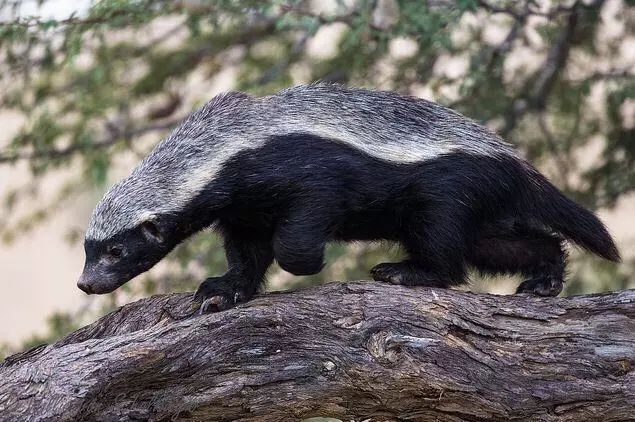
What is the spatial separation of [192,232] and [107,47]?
10.6 feet

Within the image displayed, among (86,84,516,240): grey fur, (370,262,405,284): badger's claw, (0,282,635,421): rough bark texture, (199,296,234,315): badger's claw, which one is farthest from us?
(370,262,405,284): badger's claw

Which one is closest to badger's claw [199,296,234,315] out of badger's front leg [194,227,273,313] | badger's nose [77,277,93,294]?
badger's front leg [194,227,273,313]

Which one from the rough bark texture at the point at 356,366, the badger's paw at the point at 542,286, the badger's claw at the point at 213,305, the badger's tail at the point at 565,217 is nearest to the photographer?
the rough bark texture at the point at 356,366

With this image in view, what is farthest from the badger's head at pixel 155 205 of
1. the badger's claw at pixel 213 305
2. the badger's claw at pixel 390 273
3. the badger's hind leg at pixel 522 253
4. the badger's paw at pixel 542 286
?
the badger's paw at pixel 542 286

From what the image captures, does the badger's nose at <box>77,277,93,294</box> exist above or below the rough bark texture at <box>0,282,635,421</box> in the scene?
above

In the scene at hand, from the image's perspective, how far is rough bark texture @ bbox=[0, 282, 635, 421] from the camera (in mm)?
4715

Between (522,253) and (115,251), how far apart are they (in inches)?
85.1

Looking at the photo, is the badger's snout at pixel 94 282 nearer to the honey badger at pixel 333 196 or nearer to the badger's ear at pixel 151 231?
the honey badger at pixel 333 196

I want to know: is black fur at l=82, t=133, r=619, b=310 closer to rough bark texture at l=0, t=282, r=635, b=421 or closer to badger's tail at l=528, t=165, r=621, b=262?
badger's tail at l=528, t=165, r=621, b=262

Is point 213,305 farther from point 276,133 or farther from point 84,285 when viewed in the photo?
point 276,133

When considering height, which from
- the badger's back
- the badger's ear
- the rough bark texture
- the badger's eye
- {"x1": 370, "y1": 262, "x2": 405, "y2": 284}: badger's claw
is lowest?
the rough bark texture

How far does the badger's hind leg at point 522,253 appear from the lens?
5781 mm

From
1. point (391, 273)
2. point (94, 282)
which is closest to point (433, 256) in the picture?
point (391, 273)

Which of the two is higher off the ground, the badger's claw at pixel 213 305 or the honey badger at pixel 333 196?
the honey badger at pixel 333 196
